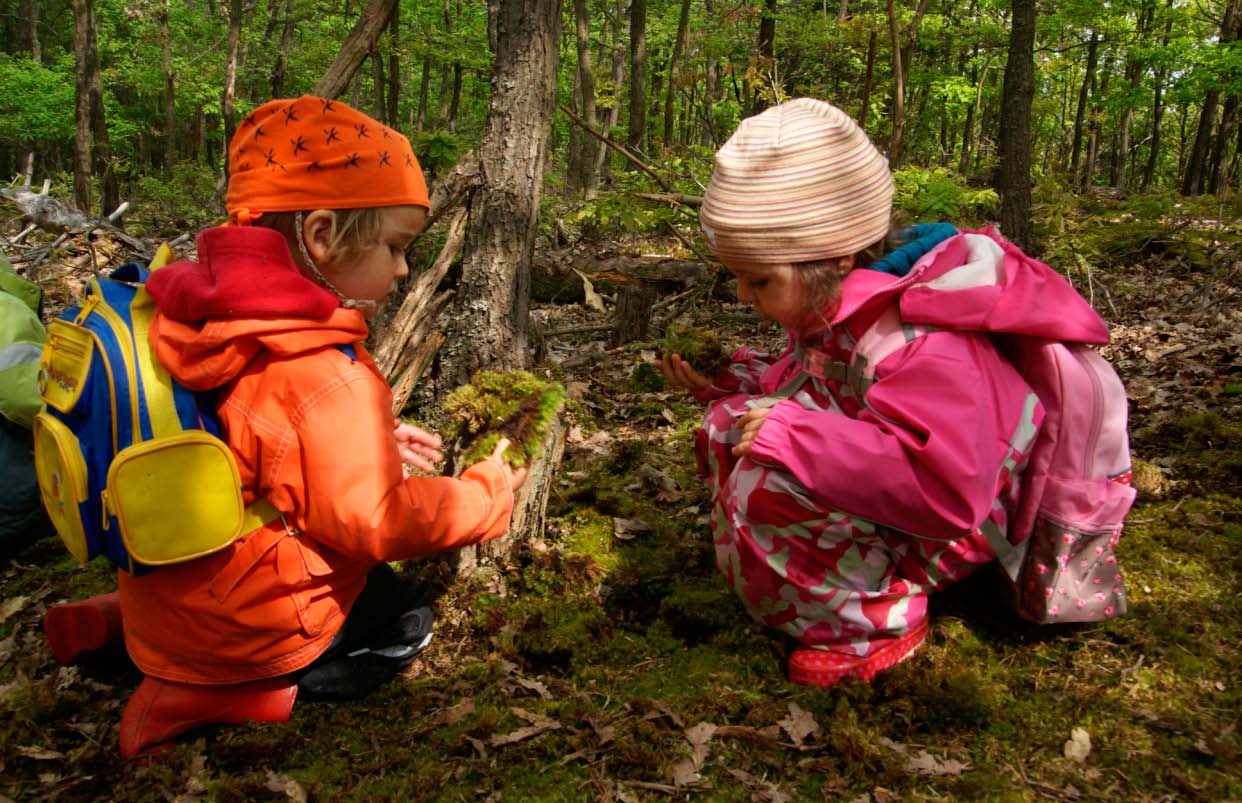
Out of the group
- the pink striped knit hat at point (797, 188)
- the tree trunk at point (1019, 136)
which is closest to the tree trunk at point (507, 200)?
the pink striped knit hat at point (797, 188)

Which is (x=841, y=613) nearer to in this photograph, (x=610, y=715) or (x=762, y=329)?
(x=610, y=715)

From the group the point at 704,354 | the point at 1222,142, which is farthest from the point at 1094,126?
the point at 704,354

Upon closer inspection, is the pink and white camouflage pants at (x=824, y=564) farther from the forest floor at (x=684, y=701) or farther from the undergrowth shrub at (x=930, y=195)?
the undergrowth shrub at (x=930, y=195)

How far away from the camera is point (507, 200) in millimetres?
3895

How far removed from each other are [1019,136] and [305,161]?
8308 millimetres

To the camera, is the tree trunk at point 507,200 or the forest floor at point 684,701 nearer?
the forest floor at point 684,701

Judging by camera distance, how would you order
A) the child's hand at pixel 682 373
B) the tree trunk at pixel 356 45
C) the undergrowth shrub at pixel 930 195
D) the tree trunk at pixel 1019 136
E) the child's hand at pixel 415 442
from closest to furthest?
the child's hand at pixel 415 442 < the child's hand at pixel 682 373 < the tree trunk at pixel 356 45 < the undergrowth shrub at pixel 930 195 < the tree trunk at pixel 1019 136

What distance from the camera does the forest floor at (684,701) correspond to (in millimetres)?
2076

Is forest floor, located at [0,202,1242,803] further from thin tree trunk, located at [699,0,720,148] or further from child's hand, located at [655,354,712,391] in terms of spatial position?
thin tree trunk, located at [699,0,720,148]

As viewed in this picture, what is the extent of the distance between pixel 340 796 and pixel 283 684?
19.0 inches

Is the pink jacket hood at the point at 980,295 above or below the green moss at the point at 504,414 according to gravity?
above

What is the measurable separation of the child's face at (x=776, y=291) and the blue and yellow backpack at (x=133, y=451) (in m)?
1.56

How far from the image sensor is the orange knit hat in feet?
6.80

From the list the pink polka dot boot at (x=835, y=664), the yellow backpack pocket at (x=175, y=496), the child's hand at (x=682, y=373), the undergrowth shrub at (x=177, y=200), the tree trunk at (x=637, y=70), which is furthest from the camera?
the tree trunk at (x=637, y=70)
